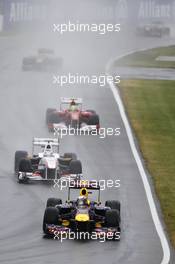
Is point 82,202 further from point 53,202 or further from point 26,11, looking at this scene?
point 26,11

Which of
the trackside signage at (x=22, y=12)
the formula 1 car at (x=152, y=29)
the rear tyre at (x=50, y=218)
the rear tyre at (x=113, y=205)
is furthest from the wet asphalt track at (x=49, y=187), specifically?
the formula 1 car at (x=152, y=29)

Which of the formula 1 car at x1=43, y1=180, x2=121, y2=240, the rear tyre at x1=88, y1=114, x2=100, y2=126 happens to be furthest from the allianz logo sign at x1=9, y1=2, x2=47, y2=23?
the formula 1 car at x1=43, y1=180, x2=121, y2=240

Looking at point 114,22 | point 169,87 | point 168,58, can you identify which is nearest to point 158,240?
point 169,87

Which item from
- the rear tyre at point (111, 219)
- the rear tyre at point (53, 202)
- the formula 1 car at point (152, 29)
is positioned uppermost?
the rear tyre at point (111, 219)

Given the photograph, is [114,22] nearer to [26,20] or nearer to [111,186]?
[26,20]

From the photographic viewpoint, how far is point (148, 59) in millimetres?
79812

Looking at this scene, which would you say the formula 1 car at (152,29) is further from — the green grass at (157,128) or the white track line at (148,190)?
the white track line at (148,190)

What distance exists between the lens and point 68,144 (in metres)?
45.2

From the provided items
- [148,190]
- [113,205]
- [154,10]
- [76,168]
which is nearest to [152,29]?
[154,10]

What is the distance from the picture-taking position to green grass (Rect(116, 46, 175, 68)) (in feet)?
249

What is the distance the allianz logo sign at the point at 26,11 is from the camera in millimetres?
88375

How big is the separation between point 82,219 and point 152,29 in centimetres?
6716

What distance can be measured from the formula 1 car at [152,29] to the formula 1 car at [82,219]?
6447 cm

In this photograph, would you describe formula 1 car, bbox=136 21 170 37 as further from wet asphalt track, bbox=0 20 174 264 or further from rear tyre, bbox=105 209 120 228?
rear tyre, bbox=105 209 120 228
